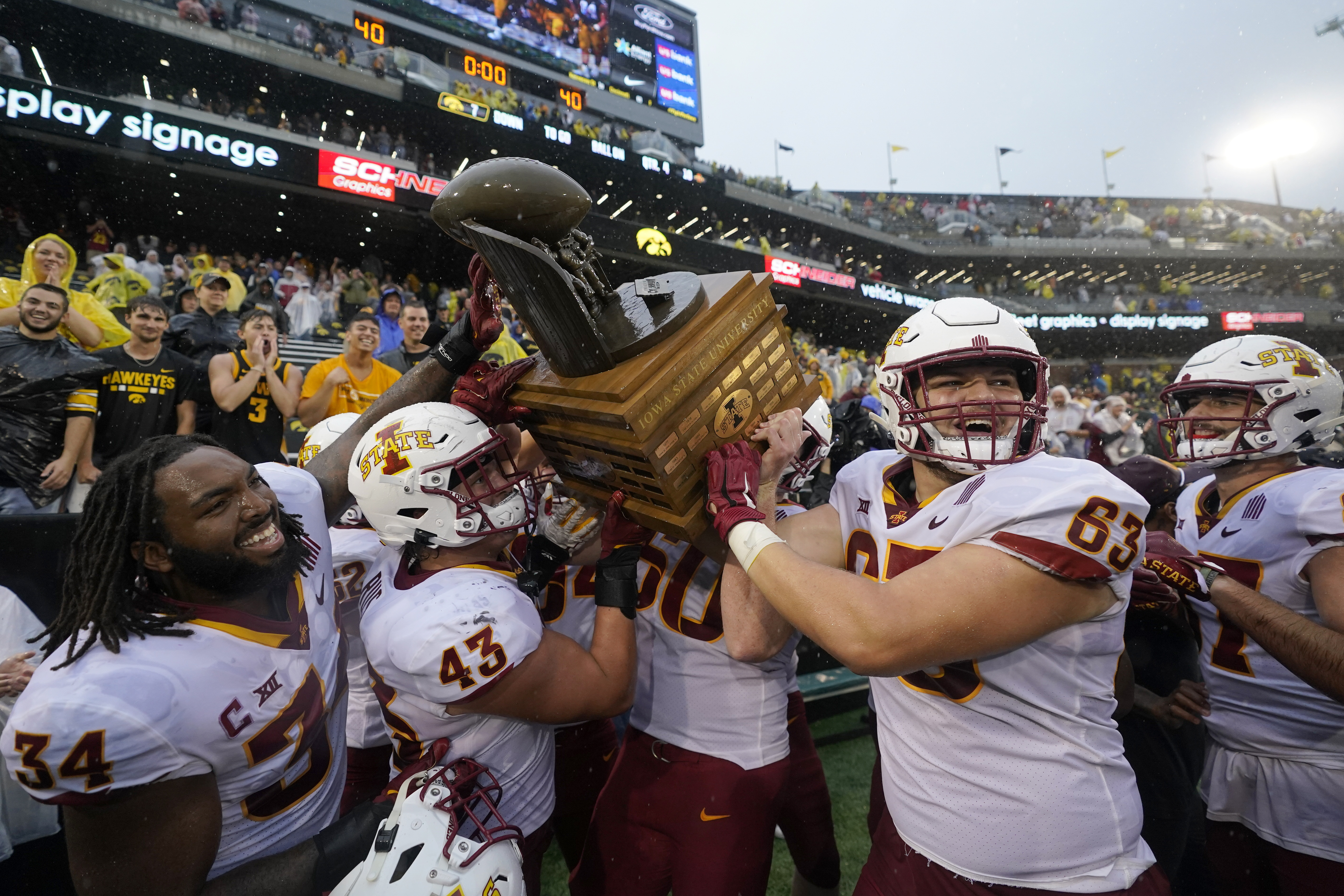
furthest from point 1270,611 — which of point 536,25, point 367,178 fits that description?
point 536,25

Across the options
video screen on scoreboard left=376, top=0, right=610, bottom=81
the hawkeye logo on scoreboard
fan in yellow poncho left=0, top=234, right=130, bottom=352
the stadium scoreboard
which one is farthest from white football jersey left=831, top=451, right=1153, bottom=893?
video screen on scoreboard left=376, top=0, right=610, bottom=81

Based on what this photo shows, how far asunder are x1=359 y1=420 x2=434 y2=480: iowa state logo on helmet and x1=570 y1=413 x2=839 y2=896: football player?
0.81 m

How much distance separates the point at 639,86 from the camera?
1075 inches

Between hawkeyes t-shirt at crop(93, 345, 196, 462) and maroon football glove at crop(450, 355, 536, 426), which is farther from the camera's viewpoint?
hawkeyes t-shirt at crop(93, 345, 196, 462)

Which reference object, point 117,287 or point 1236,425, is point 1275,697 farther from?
point 117,287

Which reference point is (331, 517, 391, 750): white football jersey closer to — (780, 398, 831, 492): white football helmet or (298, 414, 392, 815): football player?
(298, 414, 392, 815): football player

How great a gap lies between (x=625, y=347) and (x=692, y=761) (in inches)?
52.2

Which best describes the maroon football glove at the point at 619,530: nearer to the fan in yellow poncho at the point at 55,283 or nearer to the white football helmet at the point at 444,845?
the white football helmet at the point at 444,845

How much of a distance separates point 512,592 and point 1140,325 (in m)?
36.3

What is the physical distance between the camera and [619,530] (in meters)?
1.90

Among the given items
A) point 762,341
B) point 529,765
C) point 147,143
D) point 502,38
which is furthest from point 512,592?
point 502,38

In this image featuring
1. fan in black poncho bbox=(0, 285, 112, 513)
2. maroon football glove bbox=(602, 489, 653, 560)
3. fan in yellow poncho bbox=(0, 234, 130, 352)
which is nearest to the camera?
maroon football glove bbox=(602, 489, 653, 560)

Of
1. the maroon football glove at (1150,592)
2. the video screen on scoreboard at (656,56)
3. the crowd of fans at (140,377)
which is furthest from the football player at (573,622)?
the video screen on scoreboard at (656,56)

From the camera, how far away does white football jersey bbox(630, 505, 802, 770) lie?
212 cm
